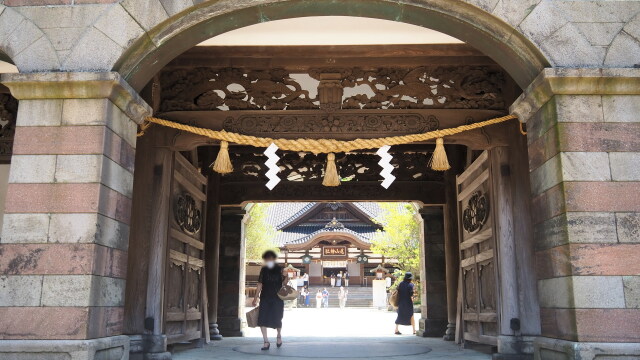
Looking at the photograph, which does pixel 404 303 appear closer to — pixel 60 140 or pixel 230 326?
pixel 230 326

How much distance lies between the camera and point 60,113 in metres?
4.07

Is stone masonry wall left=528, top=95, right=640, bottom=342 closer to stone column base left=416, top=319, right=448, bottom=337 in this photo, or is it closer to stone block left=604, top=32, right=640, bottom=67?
stone block left=604, top=32, right=640, bottom=67

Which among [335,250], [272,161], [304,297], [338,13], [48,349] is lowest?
[48,349]

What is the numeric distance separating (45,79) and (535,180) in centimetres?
375

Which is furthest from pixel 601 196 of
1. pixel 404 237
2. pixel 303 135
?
pixel 404 237

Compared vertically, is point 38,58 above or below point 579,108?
above

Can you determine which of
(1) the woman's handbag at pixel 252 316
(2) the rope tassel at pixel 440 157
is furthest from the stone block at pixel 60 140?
(1) the woman's handbag at pixel 252 316

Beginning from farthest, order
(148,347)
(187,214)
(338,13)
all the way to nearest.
Answer: (187,214) → (148,347) → (338,13)

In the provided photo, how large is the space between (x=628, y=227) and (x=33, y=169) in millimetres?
4207

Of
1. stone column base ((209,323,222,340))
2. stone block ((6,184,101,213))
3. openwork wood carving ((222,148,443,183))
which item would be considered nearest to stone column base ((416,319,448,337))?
openwork wood carving ((222,148,443,183))

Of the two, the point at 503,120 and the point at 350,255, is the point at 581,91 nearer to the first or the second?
the point at 503,120

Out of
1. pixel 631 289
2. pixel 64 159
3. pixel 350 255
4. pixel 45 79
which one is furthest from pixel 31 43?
pixel 350 255

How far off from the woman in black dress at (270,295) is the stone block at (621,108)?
178 inches

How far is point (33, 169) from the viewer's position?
3977 mm
